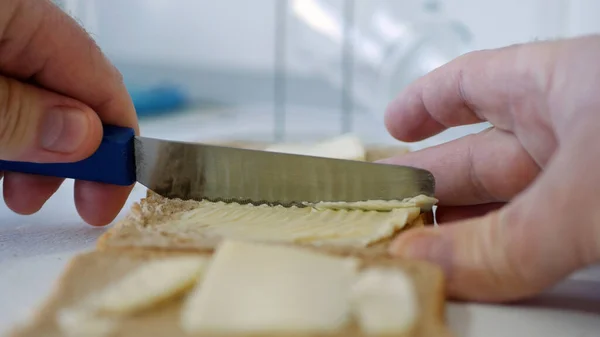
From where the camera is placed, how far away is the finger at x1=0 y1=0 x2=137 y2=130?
1153 millimetres

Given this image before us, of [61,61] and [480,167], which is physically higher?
[61,61]

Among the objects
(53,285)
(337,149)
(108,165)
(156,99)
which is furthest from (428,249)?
(156,99)

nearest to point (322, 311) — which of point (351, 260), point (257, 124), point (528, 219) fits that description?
point (351, 260)

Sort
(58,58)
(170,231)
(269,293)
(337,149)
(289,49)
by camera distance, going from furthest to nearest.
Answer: (289,49) → (337,149) → (58,58) → (170,231) → (269,293)

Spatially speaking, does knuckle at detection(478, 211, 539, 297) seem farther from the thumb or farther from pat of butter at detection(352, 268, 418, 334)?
the thumb

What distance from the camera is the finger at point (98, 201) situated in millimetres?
1339

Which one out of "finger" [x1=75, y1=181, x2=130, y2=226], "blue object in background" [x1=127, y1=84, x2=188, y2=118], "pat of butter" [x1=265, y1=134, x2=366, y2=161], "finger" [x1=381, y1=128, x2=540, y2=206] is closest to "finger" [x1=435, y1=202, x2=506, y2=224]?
"finger" [x1=381, y1=128, x2=540, y2=206]

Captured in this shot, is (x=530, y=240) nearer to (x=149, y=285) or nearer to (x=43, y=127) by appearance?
→ (x=149, y=285)

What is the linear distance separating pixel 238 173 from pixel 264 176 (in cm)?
5

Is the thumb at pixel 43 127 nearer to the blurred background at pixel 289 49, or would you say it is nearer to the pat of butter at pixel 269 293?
the pat of butter at pixel 269 293

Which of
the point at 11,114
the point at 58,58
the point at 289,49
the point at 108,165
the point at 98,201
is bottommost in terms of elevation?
the point at 98,201

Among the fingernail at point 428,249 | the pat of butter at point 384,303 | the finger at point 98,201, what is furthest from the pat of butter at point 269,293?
the finger at point 98,201

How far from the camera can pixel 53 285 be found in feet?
2.64

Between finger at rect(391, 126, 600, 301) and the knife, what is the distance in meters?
0.29
